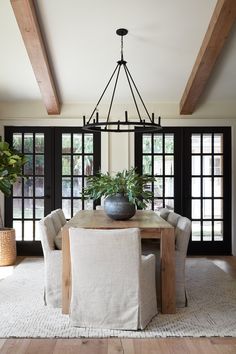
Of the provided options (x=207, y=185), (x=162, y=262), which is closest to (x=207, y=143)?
(x=207, y=185)

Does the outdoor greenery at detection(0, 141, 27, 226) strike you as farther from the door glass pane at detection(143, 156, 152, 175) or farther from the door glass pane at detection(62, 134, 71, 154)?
the door glass pane at detection(143, 156, 152, 175)

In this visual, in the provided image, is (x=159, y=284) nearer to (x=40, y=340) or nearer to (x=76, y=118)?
(x=40, y=340)

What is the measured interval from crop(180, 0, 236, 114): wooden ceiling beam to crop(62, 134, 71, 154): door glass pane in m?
1.83

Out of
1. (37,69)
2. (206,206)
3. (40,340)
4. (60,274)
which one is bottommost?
(40,340)

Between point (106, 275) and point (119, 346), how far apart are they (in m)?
0.52

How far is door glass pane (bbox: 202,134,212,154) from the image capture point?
584cm

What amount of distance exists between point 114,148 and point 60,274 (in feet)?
9.12

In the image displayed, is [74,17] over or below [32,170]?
over

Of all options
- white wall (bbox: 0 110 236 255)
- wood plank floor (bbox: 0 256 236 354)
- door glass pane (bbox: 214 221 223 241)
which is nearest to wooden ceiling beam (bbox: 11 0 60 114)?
white wall (bbox: 0 110 236 255)

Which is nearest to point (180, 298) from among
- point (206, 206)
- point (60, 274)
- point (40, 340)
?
point (60, 274)

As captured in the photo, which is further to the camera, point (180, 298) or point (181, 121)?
point (181, 121)

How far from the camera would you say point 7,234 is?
16.8ft

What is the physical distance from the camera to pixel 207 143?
230 inches

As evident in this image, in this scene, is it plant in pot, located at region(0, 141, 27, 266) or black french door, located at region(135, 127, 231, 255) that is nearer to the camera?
plant in pot, located at region(0, 141, 27, 266)
